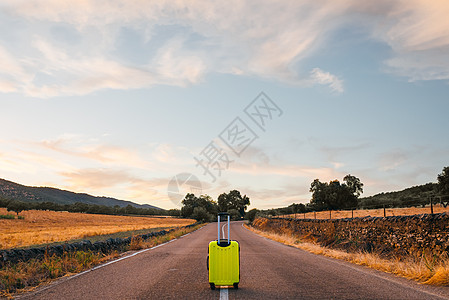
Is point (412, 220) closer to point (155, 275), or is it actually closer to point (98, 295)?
point (155, 275)

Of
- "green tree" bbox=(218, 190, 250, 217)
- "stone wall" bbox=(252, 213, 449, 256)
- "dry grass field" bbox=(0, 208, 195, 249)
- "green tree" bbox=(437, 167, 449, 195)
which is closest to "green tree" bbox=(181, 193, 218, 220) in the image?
"green tree" bbox=(218, 190, 250, 217)

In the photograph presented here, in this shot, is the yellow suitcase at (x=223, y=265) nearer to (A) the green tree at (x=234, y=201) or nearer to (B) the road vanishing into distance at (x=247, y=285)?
(B) the road vanishing into distance at (x=247, y=285)

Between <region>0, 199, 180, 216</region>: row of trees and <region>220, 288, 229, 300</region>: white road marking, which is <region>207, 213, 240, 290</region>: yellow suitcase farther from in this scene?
<region>0, 199, 180, 216</region>: row of trees

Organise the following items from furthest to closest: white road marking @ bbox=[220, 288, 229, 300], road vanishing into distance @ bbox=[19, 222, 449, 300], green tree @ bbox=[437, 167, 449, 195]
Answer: green tree @ bbox=[437, 167, 449, 195] → road vanishing into distance @ bbox=[19, 222, 449, 300] → white road marking @ bbox=[220, 288, 229, 300]

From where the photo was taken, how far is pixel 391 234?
14.9 m

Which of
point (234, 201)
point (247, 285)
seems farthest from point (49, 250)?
point (234, 201)

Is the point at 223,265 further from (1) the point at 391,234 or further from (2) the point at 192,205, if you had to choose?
(2) the point at 192,205

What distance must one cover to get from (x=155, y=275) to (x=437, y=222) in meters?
9.49

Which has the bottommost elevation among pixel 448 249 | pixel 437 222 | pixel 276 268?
pixel 276 268

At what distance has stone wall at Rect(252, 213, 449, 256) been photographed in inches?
479

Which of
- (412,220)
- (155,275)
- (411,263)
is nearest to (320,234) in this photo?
(412,220)

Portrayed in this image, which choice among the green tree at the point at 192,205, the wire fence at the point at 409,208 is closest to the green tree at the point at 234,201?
the green tree at the point at 192,205

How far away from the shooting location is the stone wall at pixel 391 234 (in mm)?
12164

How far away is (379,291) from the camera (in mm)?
8289
